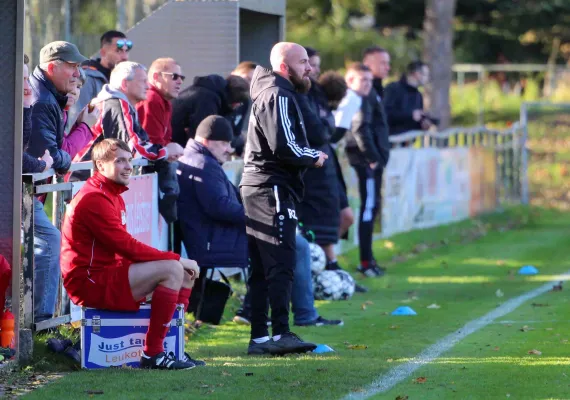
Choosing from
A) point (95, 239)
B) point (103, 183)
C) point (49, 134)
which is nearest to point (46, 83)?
point (49, 134)

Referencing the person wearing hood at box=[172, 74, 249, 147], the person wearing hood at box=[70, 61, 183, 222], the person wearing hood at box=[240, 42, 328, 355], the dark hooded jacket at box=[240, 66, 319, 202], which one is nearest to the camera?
the dark hooded jacket at box=[240, 66, 319, 202]

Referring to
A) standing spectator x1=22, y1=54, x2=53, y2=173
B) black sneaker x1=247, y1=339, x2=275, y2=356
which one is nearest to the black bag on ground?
black sneaker x1=247, y1=339, x2=275, y2=356

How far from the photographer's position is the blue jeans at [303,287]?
34.3 ft

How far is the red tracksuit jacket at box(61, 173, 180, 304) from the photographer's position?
8055 millimetres

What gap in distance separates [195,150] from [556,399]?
177 inches

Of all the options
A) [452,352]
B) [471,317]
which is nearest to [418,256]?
[471,317]

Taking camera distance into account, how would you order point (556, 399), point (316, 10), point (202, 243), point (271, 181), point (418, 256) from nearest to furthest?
→ point (556, 399)
point (271, 181)
point (202, 243)
point (418, 256)
point (316, 10)

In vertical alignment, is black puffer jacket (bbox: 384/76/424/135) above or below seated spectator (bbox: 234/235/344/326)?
above

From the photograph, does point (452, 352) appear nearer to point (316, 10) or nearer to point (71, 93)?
point (71, 93)

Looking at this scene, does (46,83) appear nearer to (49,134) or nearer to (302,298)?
(49,134)

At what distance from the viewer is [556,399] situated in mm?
7320

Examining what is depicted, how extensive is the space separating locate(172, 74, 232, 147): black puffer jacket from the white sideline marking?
301 cm

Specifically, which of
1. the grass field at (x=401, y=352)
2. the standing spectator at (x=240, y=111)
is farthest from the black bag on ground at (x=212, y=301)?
the standing spectator at (x=240, y=111)

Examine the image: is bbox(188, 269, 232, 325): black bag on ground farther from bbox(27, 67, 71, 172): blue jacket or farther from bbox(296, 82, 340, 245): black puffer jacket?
bbox(27, 67, 71, 172): blue jacket
